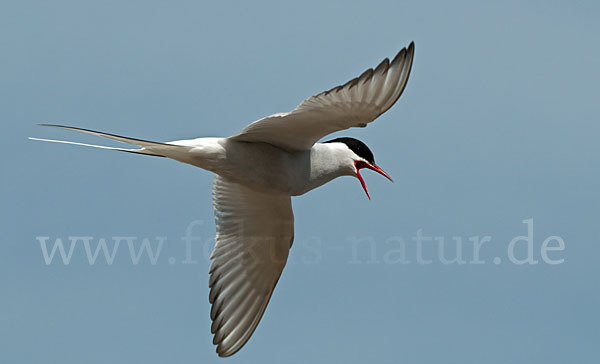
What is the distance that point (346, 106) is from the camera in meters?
7.59

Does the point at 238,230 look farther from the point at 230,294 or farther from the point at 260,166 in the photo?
the point at 260,166

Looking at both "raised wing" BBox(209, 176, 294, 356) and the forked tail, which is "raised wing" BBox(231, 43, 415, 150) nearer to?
the forked tail

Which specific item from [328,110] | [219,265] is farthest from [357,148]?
[219,265]

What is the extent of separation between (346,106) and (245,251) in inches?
116

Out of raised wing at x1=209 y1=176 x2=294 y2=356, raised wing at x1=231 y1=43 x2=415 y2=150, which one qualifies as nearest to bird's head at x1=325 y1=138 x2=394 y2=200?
raised wing at x1=231 y1=43 x2=415 y2=150

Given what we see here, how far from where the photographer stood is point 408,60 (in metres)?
7.39

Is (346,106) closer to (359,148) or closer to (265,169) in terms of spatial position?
(265,169)

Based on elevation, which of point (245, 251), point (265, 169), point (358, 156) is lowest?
point (245, 251)

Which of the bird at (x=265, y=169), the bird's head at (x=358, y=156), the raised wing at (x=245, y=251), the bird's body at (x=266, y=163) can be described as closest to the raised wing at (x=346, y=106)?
the bird at (x=265, y=169)

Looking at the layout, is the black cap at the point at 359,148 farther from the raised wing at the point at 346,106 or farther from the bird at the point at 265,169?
the raised wing at the point at 346,106

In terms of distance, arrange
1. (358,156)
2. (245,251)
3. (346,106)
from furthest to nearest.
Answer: (245,251) < (358,156) < (346,106)

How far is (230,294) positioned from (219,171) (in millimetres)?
1822

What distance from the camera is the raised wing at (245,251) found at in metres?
9.79

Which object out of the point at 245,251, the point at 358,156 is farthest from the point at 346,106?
the point at 245,251
